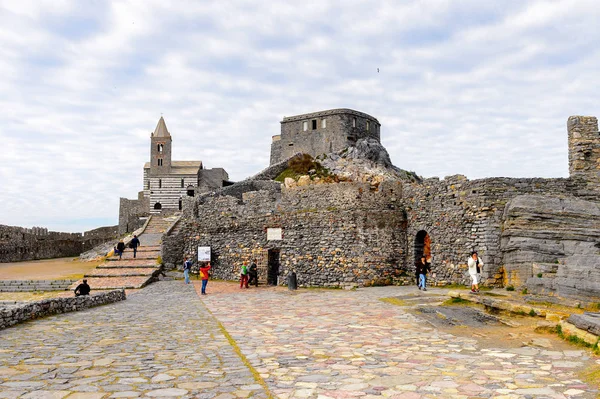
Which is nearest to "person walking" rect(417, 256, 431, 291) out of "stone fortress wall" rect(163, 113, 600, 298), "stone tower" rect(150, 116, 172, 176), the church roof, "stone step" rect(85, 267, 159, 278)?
"stone fortress wall" rect(163, 113, 600, 298)

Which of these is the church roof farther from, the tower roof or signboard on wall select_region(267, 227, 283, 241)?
signboard on wall select_region(267, 227, 283, 241)

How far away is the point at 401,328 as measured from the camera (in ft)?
38.3

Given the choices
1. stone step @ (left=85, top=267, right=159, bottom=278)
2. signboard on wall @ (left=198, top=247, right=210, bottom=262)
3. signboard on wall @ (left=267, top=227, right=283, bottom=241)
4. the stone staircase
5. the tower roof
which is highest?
the tower roof

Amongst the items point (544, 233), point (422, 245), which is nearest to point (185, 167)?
point (422, 245)

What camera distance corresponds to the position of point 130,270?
28391mm

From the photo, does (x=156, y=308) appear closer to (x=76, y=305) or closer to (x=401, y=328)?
(x=76, y=305)

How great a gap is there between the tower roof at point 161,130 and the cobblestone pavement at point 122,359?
174 feet

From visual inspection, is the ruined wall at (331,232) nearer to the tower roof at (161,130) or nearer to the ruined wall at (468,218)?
the ruined wall at (468,218)

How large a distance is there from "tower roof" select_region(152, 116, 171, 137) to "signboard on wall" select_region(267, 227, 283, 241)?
4339cm

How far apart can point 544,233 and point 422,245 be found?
631 cm

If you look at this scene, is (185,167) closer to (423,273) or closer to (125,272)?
(125,272)

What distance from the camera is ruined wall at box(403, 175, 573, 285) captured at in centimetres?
1855

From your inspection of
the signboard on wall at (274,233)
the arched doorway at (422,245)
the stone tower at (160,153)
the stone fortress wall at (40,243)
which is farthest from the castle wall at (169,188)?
the arched doorway at (422,245)

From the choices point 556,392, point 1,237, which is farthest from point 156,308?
point 1,237
